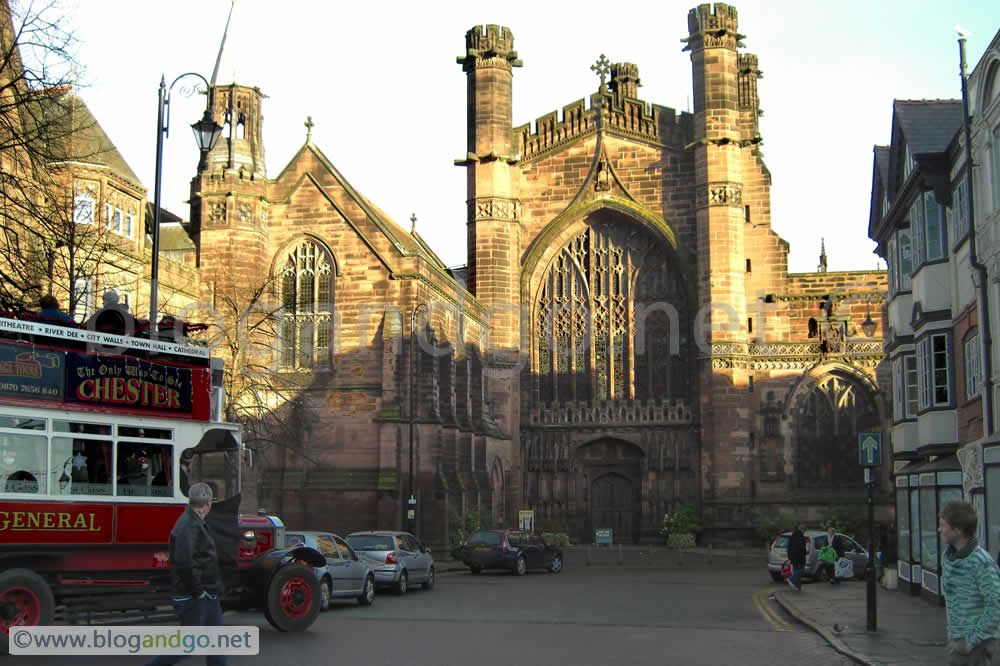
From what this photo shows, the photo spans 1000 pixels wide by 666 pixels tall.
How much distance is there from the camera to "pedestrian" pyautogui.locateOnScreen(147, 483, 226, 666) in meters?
8.66

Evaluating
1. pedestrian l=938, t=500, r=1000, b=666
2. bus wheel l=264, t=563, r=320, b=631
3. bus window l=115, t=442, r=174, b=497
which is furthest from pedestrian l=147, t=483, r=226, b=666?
bus wheel l=264, t=563, r=320, b=631

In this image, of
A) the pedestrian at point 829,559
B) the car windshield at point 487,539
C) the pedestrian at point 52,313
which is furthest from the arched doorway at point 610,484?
the pedestrian at point 52,313

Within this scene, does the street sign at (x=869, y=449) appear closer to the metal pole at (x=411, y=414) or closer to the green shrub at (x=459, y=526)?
the metal pole at (x=411, y=414)

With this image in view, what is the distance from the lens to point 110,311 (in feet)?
49.2

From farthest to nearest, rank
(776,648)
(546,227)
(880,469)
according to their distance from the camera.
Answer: (546,227) < (880,469) < (776,648)

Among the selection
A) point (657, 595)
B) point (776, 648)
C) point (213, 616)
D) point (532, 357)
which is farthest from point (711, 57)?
point (213, 616)

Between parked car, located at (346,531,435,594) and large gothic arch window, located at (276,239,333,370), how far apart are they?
47.1 ft

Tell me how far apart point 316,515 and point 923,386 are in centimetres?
1974

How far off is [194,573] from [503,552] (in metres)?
23.3

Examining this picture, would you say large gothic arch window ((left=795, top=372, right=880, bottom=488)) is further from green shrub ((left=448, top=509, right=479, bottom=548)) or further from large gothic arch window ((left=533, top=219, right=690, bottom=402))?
green shrub ((left=448, top=509, right=479, bottom=548))

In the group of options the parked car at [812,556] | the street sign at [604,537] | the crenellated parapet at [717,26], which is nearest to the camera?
the parked car at [812,556]

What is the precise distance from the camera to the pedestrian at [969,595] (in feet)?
23.7

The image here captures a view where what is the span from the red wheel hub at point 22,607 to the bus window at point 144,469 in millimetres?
1689

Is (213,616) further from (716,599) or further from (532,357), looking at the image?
(532,357)
